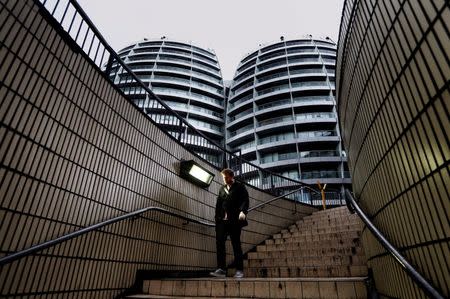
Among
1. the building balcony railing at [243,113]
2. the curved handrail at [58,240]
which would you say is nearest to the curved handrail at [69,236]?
the curved handrail at [58,240]

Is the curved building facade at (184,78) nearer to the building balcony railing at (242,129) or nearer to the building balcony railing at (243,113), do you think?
Result: the building balcony railing at (243,113)

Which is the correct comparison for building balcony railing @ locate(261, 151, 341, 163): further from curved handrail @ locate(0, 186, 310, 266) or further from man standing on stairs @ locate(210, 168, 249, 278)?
curved handrail @ locate(0, 186, 310, 266)

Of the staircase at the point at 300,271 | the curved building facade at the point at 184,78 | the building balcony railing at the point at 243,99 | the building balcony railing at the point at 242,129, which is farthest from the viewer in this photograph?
the building balcony railing at the point at 243,99

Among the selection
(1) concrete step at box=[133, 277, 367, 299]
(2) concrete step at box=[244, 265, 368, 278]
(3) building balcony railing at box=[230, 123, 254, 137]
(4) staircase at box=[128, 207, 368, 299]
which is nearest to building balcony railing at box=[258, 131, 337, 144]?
(3) building balcony railing at box=[230, 123, 254, 137]

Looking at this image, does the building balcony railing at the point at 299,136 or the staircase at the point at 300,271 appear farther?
the building balcony railing at the point at 299,136

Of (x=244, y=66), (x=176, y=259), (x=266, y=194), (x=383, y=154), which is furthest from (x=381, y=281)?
(x=244, y=66)

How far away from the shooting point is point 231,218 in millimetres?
4984

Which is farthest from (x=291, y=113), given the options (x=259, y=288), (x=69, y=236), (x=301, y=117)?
(x=69, y=236)

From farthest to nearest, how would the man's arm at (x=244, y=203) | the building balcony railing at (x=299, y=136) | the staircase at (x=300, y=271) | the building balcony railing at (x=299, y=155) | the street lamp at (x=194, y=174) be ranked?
the building balcony railing at (x=299, y=136) → the building balcony railing at (x=299, y=155) → the street lamp at (x=194, y=174) → the man's arm at (x=244, y=203) → the staircase at (x=300, y=271)

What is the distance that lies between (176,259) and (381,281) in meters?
3.36

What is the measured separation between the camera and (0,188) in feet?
8.04

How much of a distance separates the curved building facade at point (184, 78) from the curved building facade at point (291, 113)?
280 centimetres

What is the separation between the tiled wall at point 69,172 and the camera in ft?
8.54

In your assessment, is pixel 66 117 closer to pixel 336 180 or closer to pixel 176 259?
pixel 176 259
